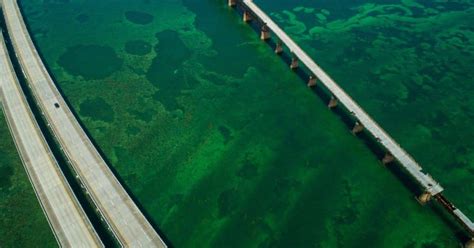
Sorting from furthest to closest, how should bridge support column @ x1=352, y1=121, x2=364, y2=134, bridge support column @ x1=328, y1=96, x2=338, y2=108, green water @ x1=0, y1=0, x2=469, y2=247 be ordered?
bridge support column @ x1=328, y1=96, x2=338, y2=108 < bridge support column @ x1=352, y1=121, x2=364, y2=134 < green water @ x1=0, y1=0, x2=469, y2=247

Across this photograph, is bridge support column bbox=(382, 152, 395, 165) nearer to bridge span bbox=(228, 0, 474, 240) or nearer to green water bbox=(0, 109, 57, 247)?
bridge span bbox=(228, 0, 474, 240)

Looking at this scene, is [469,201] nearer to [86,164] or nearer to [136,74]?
[86,164]

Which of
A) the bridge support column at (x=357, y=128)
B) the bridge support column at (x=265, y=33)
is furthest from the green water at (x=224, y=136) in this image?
the bridge support column at (x=265, y=33)

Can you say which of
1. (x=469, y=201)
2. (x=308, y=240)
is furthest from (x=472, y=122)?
(x=308, y=240)

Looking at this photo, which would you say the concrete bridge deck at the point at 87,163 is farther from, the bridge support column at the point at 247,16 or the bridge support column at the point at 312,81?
the bridge support column at the point at 247,16

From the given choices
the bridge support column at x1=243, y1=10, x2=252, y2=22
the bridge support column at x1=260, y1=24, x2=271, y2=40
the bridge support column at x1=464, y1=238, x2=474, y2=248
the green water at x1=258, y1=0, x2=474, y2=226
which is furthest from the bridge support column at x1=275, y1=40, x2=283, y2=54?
the bridge support column at x1=464, y1=238, x2=474, y2=248

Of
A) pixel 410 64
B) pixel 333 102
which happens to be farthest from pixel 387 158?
pixel 410 64
